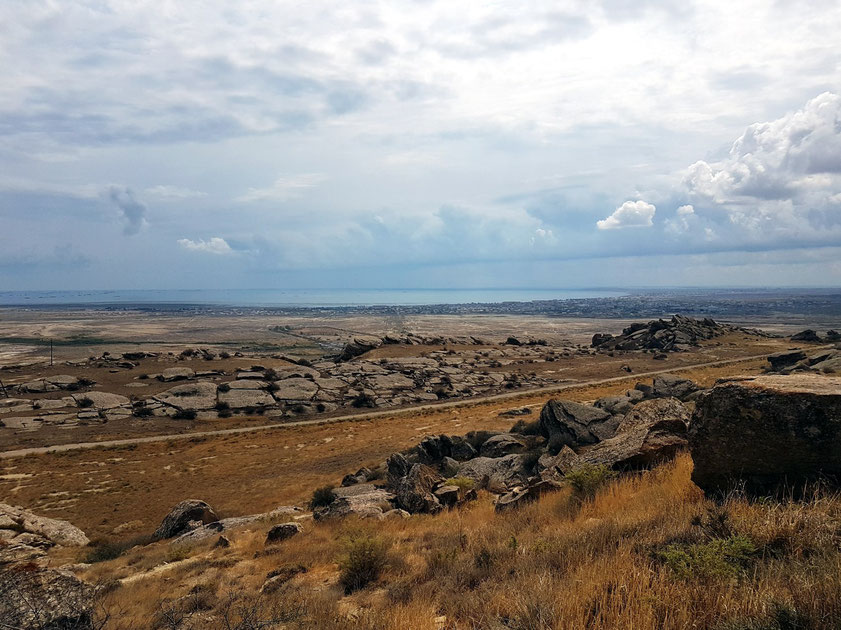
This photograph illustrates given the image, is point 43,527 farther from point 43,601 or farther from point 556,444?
point 556,444

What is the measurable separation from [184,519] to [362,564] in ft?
41.6

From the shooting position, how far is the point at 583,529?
6879mm

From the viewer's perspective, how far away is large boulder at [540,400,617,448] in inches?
733

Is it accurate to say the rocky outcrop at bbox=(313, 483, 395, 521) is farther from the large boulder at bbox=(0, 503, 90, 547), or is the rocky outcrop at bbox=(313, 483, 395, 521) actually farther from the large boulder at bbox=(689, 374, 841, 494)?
the large boulder at bbox=(0, 503, 90, 547)

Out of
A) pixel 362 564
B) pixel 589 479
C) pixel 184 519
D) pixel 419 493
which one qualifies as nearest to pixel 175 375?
pixel 184 519

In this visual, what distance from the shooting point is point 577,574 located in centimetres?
491

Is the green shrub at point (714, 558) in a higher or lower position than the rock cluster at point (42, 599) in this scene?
higher

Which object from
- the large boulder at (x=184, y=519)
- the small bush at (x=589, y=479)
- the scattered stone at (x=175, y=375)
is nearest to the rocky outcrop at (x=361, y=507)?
the large boulder at (x=184, y=519)

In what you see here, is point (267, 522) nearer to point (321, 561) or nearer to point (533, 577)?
point (321, 561)

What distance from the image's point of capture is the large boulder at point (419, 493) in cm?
1317

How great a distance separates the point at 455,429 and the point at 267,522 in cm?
1930

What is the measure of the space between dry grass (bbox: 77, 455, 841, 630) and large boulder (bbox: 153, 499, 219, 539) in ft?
21.6

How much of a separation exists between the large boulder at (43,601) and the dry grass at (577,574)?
83 centimetres

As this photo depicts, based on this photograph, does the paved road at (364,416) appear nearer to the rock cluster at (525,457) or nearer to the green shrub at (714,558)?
the rock cluster at (525,457)
